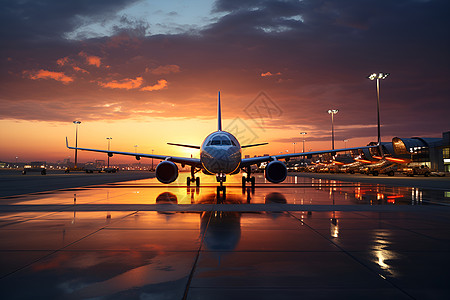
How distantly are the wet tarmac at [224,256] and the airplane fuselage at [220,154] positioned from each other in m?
7.85

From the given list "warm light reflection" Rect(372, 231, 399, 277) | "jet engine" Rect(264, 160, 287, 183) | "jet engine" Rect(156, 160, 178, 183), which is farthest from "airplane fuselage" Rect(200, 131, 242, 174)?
"warm light reflection" Rect(372, 231, 399, 277)

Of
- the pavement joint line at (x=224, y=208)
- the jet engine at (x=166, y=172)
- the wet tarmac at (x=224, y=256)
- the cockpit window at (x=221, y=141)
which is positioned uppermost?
the cockpit window at (x=221, y=141)

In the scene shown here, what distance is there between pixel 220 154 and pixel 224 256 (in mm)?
12435

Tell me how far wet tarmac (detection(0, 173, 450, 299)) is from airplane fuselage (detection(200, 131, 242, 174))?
7.85m

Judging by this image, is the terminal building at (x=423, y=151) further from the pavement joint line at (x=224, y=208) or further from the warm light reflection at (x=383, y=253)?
the warm light reflection at (x=383, y=253)

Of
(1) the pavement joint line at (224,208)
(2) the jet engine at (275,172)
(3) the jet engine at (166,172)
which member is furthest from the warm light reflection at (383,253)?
(3) the jet engine at (166,172)

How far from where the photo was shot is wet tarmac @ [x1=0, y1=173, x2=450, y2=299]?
13.6 ft

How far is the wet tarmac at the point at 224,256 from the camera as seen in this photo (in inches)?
163

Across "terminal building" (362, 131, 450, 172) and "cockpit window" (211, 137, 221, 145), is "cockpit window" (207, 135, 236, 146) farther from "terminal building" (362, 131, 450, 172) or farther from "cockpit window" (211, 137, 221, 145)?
"terminal building" (362, 131, 450, 172)

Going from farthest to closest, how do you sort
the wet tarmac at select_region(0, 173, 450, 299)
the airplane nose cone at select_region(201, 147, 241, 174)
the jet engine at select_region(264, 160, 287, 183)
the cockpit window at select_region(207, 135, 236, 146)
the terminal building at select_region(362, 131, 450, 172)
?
1. the terminal building at select_region(362, 131, 450, 172)
2. the jet engine at select_region(264, 160, 287, 183)
3. the cockpit window at select_region(207, 135, 236, 146)
4. the airplane nose cone at select_region(201, 147, 241, 174)
5. the wet tarmac at select_region(0, 173, 450, 299)

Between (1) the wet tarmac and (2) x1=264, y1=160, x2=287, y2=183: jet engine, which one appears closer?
(1) the wet tarmac

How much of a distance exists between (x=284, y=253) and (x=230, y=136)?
47.0 ft

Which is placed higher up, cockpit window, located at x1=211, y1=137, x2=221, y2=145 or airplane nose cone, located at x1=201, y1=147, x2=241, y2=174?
cockpit window, located at x1=211, y1=137, x2=221, y2=145

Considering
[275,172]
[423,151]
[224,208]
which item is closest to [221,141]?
[275,172]
